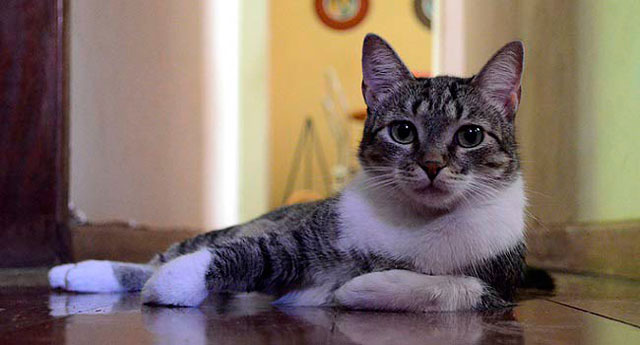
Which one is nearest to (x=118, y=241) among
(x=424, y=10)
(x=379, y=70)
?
(x=379, y=70)

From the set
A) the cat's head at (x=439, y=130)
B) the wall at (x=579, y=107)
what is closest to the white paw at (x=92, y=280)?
the cat's head at (x=439, y=130)

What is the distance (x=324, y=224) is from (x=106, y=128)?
1371mm

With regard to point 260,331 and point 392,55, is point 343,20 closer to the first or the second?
point 392,55

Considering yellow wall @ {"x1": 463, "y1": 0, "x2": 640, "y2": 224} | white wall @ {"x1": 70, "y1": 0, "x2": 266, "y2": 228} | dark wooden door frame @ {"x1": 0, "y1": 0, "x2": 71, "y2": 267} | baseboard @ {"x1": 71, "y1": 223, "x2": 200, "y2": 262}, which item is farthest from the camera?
white wall @ {"x1": 70, "y1": 0, "x2": 266, "y2": 228}

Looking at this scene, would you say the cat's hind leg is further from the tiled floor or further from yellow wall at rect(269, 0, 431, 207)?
yellow wall at rect(269, 0, 431, 207)

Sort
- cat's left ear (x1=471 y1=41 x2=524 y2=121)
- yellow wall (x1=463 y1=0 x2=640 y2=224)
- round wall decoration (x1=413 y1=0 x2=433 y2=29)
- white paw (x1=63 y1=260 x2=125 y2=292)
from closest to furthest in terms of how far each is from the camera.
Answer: cat's left ear (x1=471 y1=41 x2=524 y2=121) → white paw (x1=63 y1=260 x2=125 y2=292) → yellow wall (x1=463 y1=0 x2=640 y2=224) → round wall decoration (x1=413 y1=0 x2=433 y2=29)

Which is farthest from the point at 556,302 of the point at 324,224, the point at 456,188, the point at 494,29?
the point at 494,29

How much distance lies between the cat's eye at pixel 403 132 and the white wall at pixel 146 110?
1.44 metres

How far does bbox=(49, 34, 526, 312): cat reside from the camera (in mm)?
1277

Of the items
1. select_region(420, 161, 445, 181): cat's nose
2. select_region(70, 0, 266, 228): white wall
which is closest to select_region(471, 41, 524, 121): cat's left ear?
select_region(420, 161, 445, 181): cat's nose

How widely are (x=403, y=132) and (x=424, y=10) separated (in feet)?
19.5

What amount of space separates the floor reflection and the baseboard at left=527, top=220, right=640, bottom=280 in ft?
2.43

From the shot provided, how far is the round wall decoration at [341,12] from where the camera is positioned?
7039 mm

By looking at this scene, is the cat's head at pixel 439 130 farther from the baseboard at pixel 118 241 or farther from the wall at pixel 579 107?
the baseboard at pixel 118 241
